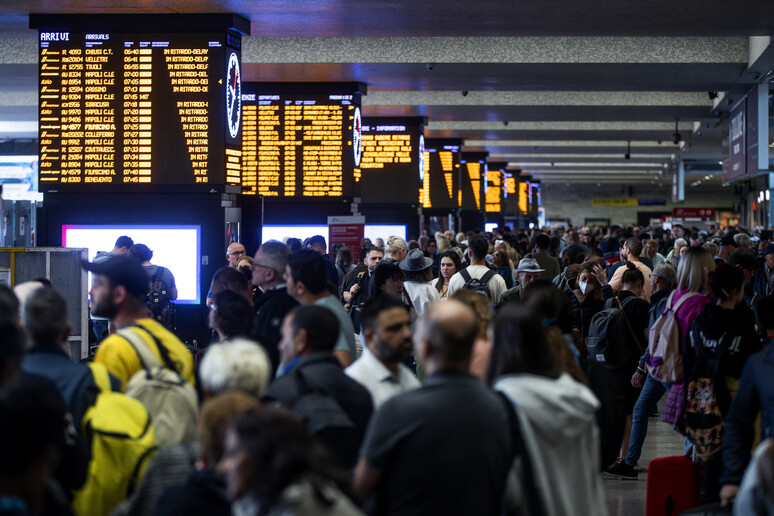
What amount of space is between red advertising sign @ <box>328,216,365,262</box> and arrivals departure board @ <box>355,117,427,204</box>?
5.99 metres

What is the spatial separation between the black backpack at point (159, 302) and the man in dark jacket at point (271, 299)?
8.16 feet

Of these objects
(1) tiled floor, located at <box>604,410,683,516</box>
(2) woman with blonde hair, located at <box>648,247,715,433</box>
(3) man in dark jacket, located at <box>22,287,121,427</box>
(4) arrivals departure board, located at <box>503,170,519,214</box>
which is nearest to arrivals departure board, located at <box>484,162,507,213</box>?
(4) arrivals departure board, located at <box>503,170,519,214</box>

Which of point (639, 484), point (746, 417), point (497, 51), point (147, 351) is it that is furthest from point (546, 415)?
point (497, 51)

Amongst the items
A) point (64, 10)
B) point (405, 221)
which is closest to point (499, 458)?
point (64, 10)

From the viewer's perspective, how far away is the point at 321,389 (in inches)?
150

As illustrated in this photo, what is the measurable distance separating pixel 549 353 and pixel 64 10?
8.39 metres

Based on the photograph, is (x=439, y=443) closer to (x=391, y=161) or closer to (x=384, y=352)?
(x=384, y=352)

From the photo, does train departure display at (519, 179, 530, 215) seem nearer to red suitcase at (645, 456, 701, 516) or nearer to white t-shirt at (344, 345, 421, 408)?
red suitcase at (645, 456, 701, 516)

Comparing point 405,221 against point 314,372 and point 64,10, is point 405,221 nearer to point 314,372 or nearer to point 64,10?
point 64,10

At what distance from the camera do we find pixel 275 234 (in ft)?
50.0

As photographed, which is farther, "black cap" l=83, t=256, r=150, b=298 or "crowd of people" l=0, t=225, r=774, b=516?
"black cap" l=83, t=256, r=150, b=298

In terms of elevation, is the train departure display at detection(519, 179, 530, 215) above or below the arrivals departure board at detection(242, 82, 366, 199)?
above

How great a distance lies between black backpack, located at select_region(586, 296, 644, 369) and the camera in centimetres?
784

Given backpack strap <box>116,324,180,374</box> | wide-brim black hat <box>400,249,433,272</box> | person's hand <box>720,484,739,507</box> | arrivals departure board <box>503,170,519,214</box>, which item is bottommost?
person's hand <box>720,484,739,507</box>
